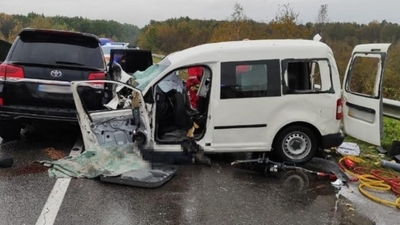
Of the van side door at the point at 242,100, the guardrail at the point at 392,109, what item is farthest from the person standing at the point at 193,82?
the guardrail at the point at 392,109

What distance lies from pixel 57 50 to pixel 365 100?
16.1 ft

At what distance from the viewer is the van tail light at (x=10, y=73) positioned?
20.7 ft

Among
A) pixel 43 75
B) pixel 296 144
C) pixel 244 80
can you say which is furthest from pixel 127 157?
pixel 296 144

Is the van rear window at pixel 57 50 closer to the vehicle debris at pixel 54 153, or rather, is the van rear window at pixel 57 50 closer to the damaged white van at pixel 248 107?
the damaged white van at pixel 248 107

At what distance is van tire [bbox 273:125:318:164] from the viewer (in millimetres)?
6488

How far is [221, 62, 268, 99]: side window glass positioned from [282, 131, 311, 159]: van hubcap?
812 mm

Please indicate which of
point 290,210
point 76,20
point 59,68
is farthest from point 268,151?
point 76,20

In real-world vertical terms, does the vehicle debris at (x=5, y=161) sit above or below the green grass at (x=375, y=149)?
above

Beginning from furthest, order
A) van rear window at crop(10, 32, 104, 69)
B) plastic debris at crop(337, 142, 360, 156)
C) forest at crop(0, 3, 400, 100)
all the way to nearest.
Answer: forest at crop(0, 3, 400, 100)
plastic debris at crop(337, 142, 360, 156)
van rear window at crop(10, 32, 104, 69)

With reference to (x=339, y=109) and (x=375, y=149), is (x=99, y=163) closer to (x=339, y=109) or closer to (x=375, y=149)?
(x=339, y=109)

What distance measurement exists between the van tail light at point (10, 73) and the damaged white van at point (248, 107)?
0.90 metres

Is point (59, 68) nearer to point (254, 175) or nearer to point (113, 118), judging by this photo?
point (113, 118)

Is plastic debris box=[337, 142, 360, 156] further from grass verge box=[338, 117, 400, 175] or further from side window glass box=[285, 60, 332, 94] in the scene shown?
side window glass box=[285, 60, 332, 94]

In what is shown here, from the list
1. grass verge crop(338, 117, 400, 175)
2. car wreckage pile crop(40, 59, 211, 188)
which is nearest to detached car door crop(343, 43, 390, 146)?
grass verge crop(338, 117, 400, 175)
